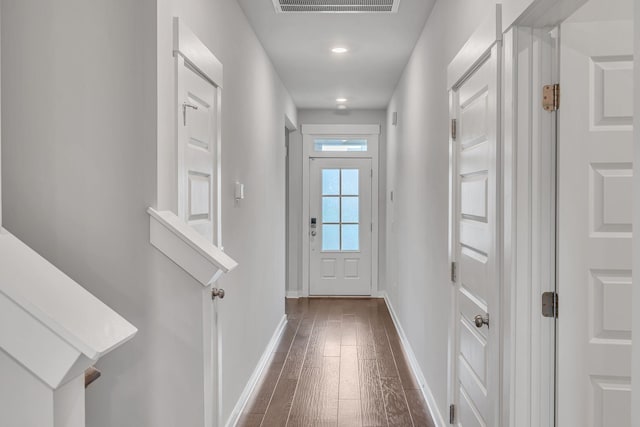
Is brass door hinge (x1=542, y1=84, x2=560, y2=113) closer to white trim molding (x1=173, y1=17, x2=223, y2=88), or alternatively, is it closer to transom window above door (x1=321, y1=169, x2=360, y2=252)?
white trim molding (x1=173, y1=17, x2=223, y2=88)

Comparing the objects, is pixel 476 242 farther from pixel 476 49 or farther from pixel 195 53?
pixel 195 53

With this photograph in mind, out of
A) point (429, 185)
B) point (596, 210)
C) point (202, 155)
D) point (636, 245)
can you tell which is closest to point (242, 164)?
point (202, 155)

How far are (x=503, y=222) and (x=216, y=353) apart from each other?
1.40 m

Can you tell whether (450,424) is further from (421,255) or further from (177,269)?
(177,269)

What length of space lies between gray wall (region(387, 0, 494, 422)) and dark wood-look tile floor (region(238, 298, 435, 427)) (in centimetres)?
22

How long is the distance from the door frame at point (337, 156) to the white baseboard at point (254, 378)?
1791 mm

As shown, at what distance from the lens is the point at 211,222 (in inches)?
94.0

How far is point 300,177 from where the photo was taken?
21.9 ft

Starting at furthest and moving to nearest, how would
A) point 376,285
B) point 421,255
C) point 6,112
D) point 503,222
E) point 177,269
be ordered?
point 376,285
point 421,255
point 503,222
point 177,269
point 6,112

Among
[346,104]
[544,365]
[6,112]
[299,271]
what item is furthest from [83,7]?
[299,271]

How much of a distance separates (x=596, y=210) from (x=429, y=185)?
1.66 metres

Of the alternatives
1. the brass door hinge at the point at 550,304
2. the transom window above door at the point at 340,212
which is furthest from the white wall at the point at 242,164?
the transom window above door at the point at 340,212

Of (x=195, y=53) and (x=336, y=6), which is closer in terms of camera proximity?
(x=195, y=53)

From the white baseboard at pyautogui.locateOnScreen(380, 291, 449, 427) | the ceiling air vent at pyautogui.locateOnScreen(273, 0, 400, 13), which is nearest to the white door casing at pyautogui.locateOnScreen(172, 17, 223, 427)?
the ceiling air vent at pyautogui.locateOnScreen(273, 0, 400, 13)
